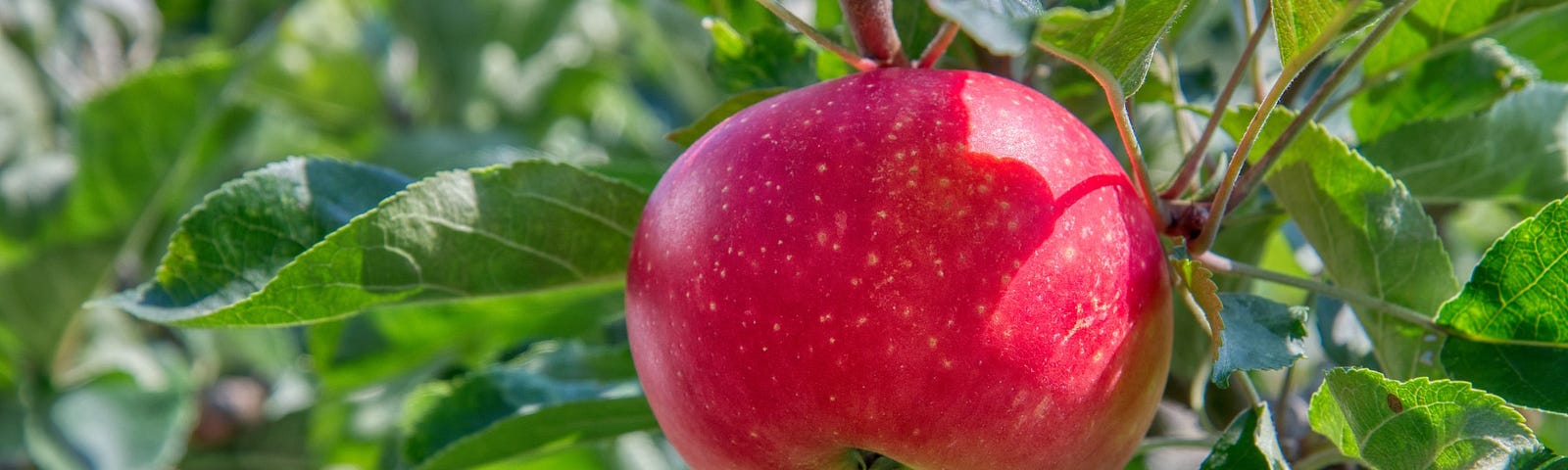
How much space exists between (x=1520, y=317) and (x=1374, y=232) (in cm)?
10

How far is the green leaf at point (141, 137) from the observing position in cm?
170

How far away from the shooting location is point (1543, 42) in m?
1.24

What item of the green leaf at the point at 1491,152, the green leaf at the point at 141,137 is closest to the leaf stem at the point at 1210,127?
the green leaf at the point at 1491,152

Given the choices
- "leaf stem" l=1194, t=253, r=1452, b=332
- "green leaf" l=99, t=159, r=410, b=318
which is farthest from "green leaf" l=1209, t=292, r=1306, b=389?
"green leaf" l=99, t=159, r=410, b=318

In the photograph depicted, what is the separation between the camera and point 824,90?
0.77 m

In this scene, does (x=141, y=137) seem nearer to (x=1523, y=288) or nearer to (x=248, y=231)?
(x=248, y=231)

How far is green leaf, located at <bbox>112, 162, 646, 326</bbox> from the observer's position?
2.80ft

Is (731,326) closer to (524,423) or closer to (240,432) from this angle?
(524,423)

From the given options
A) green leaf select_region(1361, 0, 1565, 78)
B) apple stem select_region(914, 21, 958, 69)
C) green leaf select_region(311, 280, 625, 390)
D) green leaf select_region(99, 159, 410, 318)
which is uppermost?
apple stem select_region(914, 21, 958, 69)

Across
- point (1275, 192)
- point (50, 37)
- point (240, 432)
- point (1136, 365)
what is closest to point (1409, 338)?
→ point (1275, 192)

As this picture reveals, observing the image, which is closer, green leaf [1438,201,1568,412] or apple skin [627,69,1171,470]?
apple skin [627,69,1171,470]

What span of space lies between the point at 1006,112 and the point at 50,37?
84.0 inches

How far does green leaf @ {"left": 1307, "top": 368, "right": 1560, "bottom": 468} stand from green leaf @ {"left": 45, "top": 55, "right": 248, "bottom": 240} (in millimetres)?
1441

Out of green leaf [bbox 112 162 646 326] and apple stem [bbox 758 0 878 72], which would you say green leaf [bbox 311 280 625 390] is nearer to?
green leaf [bbox 112 162 646 326]
